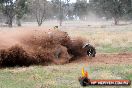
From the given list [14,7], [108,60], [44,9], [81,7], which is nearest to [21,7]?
[14,7]

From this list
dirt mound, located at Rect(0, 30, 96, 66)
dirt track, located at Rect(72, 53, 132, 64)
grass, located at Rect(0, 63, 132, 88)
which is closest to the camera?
grass, located at Rect(0, 63, 132, 88)

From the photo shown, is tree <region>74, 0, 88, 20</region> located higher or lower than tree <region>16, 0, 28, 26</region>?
lower

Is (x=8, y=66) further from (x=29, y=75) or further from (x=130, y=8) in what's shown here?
(x=130, y=8)

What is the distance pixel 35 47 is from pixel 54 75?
2920mm

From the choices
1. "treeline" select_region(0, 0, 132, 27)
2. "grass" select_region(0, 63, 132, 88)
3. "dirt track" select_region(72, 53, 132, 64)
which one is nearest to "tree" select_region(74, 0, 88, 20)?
"treeline" select_region(0, 0, 132, 27)

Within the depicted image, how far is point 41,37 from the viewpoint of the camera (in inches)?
556

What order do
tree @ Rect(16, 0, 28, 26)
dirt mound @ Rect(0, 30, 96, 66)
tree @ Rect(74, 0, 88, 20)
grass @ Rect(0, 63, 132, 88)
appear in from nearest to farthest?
grass @ Rect(0, 63, 132, 88) < dirt mound @ Rect(0, 30, 96, 66) < tree @ Rect(16, 0, 28, 26) < tree @ Rect(74, 0, 88, 20)

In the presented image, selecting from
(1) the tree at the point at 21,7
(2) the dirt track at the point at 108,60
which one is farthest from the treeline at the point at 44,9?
(2) the dirt track at the point at 108,60

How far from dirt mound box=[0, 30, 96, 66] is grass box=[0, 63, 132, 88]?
2.14ft

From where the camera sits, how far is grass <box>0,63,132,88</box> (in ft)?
32.4

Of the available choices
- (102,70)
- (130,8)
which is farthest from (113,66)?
(130,8)

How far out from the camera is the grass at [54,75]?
32.4 ft

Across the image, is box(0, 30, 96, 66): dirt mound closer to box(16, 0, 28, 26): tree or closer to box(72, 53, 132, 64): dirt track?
box(72, 53, 132, 64): dirt track

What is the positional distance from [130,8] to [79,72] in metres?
73.0
